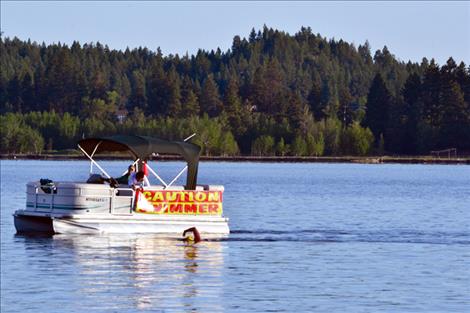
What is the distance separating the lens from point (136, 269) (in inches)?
1378

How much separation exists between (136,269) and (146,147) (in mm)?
9695

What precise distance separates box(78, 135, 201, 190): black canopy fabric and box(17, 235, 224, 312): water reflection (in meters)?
2.89

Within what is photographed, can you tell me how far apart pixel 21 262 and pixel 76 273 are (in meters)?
2.82

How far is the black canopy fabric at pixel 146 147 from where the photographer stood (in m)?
44.0

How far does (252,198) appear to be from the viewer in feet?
271

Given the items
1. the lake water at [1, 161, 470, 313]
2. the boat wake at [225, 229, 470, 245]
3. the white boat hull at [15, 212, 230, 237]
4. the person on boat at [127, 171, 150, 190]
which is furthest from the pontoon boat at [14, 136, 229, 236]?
the boat wake at [225, 229, 470, 245]

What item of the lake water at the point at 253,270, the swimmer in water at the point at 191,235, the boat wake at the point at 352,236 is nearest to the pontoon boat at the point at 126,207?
the swimmer in water at the point at 191,235

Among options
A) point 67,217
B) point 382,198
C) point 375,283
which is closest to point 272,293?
point 375,283

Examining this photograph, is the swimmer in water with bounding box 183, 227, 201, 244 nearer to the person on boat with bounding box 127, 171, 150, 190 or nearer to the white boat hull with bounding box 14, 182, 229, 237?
the white boat hull with bounding box 14, 182, 229, 237

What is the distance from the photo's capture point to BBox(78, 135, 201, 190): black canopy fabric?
144ft

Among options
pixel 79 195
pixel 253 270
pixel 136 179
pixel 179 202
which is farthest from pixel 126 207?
pixel 253 270

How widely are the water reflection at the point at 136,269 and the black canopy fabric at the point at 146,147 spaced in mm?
2893

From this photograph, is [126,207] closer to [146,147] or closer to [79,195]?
[79,195]

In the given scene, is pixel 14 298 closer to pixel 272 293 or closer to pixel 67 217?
pixel 272 293
